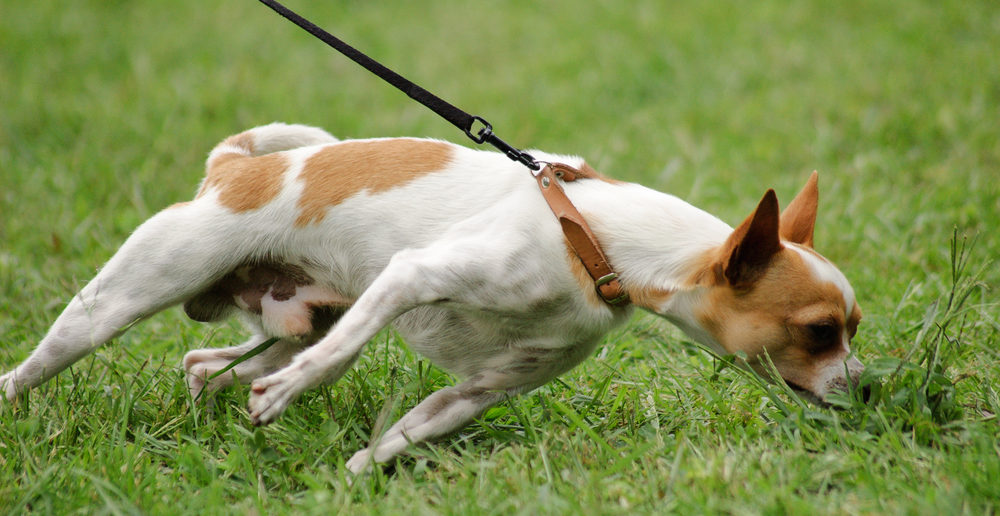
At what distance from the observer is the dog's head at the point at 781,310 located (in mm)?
2658

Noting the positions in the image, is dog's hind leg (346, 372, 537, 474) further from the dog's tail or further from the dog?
the dog's tail

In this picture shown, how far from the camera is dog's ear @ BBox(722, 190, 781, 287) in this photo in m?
2.51

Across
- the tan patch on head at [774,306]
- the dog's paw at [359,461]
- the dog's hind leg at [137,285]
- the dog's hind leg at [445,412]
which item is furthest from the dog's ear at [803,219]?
the dog's hind leg at [137,285]

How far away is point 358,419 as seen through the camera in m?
3.16

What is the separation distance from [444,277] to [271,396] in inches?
22.8

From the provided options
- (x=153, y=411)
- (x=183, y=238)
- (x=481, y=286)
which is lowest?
(x=153, y=411)

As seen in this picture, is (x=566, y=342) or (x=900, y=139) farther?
(x=900, y=139)

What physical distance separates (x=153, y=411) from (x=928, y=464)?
2472 millimetres

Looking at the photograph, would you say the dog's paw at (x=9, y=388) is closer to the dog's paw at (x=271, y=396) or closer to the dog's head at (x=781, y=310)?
the dog's paw at (x=271, y=396)

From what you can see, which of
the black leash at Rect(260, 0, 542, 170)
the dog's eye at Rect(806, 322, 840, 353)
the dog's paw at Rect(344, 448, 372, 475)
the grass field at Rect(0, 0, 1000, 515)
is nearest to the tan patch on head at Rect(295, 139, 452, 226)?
the black leash at Rect(260, 0, 542, 170)

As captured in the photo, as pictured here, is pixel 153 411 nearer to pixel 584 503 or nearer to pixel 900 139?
pixel 584 503

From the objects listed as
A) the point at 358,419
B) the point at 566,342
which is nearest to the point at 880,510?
the point at 566,342

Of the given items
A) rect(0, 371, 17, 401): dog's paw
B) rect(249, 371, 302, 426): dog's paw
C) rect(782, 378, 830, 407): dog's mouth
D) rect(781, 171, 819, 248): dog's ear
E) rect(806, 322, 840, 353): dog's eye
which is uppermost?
rect(781, 171, 819, 248): dog's ear

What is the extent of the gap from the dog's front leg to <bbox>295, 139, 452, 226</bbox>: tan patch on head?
1.37ft
